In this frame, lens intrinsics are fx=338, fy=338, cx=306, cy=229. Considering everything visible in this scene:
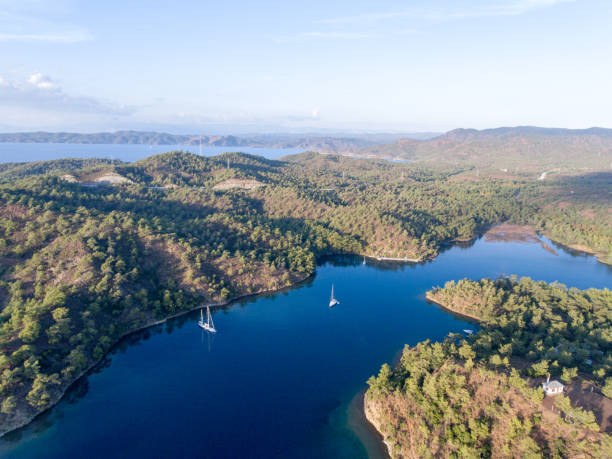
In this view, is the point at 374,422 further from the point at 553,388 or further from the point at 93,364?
the point at 93,364

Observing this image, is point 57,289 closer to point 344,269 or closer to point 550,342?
point 344,269

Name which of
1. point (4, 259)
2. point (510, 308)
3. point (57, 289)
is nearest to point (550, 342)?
point (510, 308)

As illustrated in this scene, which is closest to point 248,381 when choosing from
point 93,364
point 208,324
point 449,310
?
point 208,324

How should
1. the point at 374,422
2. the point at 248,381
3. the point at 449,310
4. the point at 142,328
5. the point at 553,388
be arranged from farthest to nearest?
1. the point at 449,310
2. the point at 142,328
3. the point at 248,381
4. the point at 374,422
5. the point at 553,388

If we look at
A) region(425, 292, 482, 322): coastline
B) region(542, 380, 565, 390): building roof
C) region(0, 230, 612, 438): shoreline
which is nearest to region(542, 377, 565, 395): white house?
region(542, 380, 565, 390): building roof

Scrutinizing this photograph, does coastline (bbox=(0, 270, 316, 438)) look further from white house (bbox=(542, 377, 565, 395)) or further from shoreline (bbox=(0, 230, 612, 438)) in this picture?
white house (bbox=(542, 377, 565, 395))

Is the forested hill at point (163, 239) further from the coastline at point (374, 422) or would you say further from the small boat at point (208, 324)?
the coastline at point (374, 422)
